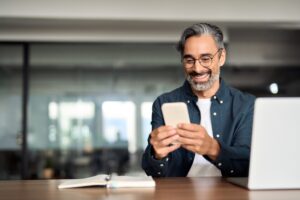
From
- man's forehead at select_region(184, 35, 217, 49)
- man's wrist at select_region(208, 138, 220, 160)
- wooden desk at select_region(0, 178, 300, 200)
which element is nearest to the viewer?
wooden desk at select_region(0, 178, 300, 200)

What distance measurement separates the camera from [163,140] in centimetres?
129

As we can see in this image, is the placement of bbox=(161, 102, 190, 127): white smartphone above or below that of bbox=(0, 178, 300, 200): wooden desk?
above

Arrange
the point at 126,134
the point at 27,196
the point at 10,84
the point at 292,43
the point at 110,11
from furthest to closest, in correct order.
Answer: the point at 292,43, the point at 126,134, the point at 10,84, the point at 110,11, the point at 27,196

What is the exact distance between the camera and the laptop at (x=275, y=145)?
1033mm

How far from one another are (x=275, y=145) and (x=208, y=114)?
664 mm

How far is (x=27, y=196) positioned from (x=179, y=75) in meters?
3.41

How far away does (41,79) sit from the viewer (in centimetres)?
421

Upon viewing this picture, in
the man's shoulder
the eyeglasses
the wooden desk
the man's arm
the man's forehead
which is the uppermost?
the man's forehead

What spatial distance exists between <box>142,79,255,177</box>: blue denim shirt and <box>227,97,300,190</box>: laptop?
1.00ft

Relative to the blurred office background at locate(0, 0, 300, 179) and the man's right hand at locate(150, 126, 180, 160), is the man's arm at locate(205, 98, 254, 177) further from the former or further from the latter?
the blurred office background at locate(0, 0, 300, 179)

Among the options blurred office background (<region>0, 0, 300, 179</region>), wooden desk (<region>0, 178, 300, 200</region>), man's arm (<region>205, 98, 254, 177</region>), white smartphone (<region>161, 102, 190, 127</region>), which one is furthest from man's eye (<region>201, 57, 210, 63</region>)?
blurred office background (<region>0, 0, 300, 179</region>)

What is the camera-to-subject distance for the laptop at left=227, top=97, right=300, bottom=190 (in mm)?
1033

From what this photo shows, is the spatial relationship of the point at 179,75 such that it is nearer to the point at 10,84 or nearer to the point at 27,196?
the point at 10,84

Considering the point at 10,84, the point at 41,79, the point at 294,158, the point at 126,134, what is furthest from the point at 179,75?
the point at 294,158
